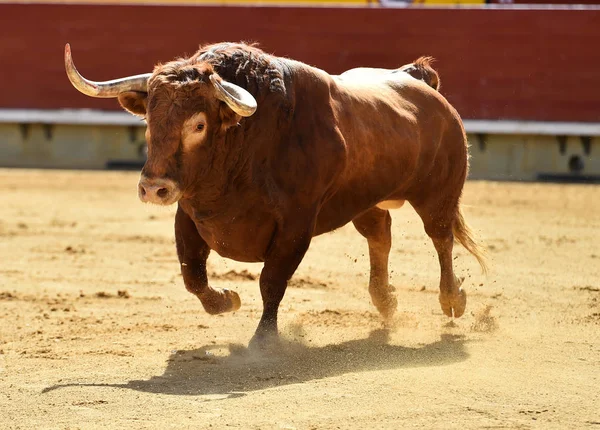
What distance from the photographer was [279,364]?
4059 mm

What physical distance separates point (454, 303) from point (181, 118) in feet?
6.15

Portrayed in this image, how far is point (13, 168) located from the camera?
483 inches

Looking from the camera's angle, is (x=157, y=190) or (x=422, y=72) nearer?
(x=157, y=190)

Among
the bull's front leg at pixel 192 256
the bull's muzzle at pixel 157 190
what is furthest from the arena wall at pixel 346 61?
the bull's muzzle at pixel 157 190

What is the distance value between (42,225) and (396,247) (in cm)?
282

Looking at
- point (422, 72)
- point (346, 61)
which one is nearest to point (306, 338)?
point (422, 72)

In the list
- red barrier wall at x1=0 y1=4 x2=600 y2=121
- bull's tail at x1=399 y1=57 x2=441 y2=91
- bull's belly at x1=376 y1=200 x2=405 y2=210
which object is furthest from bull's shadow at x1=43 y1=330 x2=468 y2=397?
red barrier wall at x1=0 y1=4 x2=600 y2=121

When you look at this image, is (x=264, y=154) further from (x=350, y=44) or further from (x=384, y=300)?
(x=350, y=44)

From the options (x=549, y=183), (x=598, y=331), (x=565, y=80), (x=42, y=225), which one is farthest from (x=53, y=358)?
(x=565, y=80)

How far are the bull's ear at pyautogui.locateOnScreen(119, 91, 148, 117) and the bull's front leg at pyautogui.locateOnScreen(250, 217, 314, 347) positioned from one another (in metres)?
0.73

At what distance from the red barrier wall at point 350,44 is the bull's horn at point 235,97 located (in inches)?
315

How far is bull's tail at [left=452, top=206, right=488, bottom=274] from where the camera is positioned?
5566 millimetres

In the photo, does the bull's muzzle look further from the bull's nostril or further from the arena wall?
the arena wall

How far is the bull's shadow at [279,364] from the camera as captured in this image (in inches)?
147
